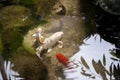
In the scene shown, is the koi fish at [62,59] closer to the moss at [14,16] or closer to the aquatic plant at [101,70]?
the aquatic plant at [101,70]

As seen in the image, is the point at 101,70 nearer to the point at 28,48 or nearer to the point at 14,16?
the point at 28,48

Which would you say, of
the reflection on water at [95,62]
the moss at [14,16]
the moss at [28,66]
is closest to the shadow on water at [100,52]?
the reflection on water at [95,62]

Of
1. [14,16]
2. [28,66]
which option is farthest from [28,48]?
[14,16]

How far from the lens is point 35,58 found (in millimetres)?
1956

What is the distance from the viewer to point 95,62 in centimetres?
191

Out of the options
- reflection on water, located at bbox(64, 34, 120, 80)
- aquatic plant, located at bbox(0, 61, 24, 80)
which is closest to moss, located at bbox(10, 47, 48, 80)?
aquatic plant, located at bbox(0, 61, 24, 80)

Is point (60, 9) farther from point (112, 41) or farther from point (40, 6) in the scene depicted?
point (112, 41)

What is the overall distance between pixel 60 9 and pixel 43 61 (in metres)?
0.46

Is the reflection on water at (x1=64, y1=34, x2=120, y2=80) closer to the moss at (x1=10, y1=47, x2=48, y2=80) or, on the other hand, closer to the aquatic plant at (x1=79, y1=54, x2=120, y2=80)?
the aquatic plant at (x1=79, y1=54, x2=120, y2=80)

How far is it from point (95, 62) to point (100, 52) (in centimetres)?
8

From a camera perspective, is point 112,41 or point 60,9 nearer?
point 112,41

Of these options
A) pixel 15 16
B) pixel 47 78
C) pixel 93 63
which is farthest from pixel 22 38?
pixel 93 63

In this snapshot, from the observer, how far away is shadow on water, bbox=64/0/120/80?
1.87m

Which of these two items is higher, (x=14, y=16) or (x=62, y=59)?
(x=14, y=16)
